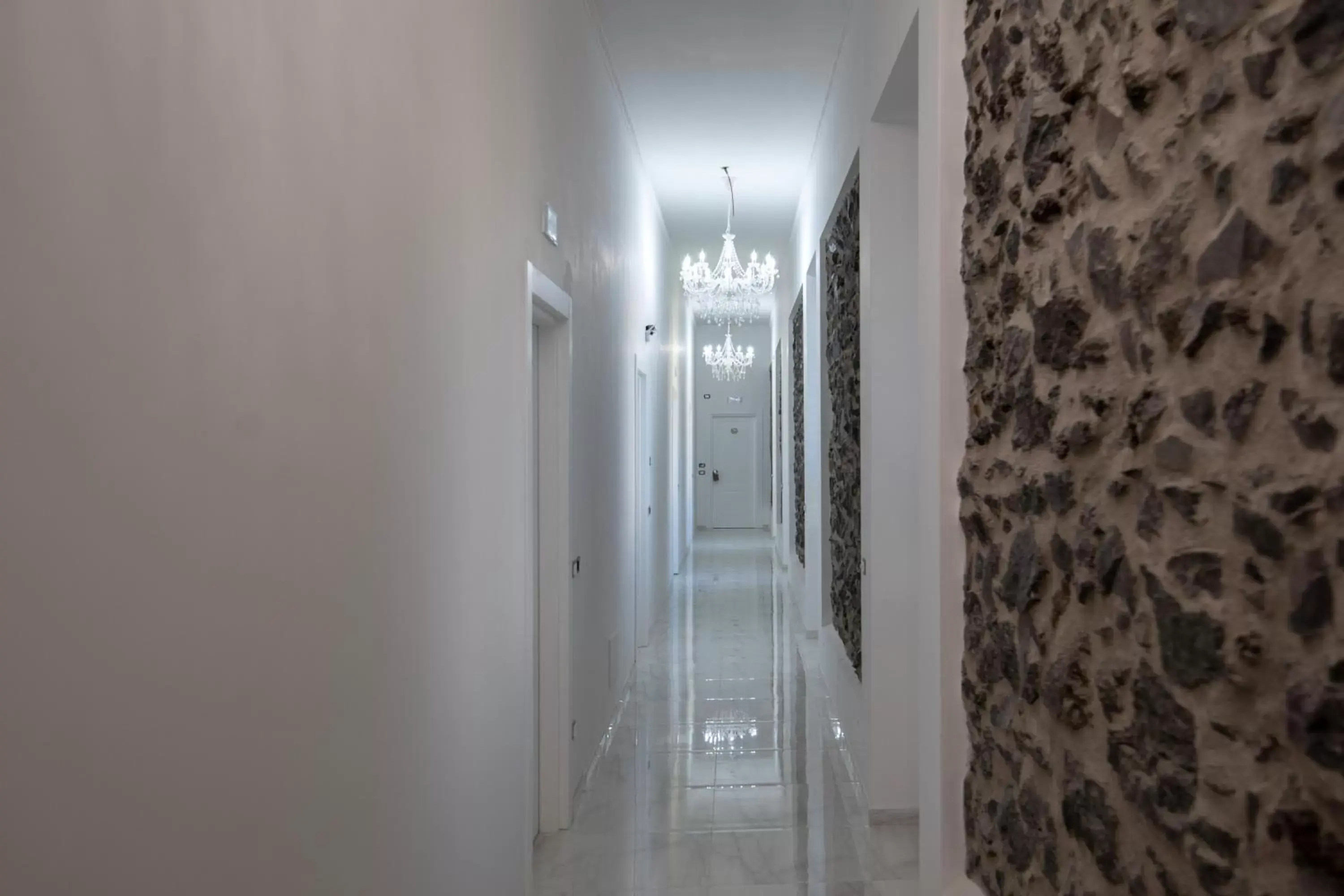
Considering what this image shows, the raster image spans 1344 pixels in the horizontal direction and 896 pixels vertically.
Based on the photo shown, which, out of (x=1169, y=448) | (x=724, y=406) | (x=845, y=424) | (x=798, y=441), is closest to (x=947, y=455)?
(x=1169, y=448)

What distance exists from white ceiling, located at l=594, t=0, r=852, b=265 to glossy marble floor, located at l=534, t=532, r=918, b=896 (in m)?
3.73

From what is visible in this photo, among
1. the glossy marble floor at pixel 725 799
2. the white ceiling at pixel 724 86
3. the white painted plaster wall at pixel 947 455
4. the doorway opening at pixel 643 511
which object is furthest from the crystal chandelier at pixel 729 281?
the white painted plaster wall at pixel 947 455

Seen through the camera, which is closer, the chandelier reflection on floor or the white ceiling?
the white ceiling

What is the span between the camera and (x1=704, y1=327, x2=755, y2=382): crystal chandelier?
12406mm

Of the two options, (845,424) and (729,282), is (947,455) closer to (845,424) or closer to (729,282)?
(845,424)

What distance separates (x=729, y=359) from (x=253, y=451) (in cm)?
1120

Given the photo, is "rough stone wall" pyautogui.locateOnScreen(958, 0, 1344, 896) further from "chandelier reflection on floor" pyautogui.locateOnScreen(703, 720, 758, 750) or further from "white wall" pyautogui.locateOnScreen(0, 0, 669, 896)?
Result: "chandelier reflection on floor" pyautogui.locateOnScreen(703, 720, 758, 750)

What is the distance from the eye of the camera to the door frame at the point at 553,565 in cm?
381

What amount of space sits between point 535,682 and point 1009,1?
9.93ft

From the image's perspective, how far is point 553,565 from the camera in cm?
388

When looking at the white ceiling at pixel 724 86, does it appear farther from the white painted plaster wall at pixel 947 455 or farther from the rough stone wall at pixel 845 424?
the white painted plaster wall at pixel 947 455

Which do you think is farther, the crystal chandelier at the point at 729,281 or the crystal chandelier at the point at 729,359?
the crystal chandelier at the point at 729,359

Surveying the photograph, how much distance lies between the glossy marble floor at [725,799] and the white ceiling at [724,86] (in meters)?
3.73

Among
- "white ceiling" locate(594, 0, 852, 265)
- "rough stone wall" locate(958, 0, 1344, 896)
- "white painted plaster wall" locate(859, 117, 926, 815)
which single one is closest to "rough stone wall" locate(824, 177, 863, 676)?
"white painted plaster wall" locate(859, 117, 926, 815)
